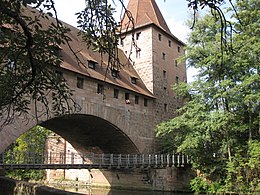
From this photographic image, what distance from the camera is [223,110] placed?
16.5m

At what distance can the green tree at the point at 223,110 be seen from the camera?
52.5 feet

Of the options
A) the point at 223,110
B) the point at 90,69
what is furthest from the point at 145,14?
the point at 223,110

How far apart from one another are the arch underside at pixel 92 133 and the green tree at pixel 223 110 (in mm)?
2791

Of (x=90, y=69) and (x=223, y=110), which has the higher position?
(x=90, y=69)

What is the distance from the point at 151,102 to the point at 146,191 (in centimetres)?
562

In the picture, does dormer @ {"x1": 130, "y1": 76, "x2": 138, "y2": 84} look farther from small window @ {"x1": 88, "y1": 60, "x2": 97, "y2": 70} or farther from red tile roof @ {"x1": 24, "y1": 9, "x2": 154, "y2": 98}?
small window @ {"x1": 88, "y1": 60, "x2": 97, "y2": 70}

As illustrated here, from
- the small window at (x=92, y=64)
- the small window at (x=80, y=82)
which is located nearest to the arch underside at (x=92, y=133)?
the small window at (x=80, y=82)

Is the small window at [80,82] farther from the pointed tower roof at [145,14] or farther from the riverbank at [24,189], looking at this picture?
the riverbank at [24,189]

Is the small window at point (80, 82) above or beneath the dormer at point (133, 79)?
beneath

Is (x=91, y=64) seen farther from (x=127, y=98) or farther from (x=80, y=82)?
(x=127, y=98)

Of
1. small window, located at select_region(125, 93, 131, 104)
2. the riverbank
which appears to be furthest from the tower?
the riverbank

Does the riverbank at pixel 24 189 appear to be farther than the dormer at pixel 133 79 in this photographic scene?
No

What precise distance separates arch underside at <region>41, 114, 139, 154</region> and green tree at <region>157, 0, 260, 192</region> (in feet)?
9.16

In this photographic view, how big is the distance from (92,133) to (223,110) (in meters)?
8.41
